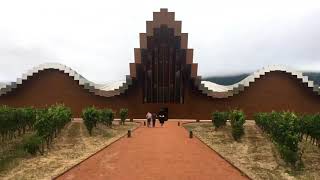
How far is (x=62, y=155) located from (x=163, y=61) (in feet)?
106

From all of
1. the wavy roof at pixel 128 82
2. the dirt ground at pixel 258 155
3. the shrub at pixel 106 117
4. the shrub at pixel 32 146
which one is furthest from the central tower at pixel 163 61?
the shrub at pixel 32 146

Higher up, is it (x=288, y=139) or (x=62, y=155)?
(x=288, y=139)

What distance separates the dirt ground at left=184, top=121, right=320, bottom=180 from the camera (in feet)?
62.5

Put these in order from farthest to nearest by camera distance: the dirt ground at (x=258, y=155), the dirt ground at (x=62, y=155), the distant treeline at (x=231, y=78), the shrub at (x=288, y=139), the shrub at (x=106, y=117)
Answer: the distant treeline at (x=231, y=78) < the shrub at (x=106, y=117) < the shrub at (x=288, y=139) < the dirt ground at (x=258, y=155) < the dirt ground at (x=62, y=155)

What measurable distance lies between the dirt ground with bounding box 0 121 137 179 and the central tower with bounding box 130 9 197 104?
57.7 feet

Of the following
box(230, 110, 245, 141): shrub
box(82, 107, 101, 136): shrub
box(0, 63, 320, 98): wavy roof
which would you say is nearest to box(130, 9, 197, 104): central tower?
box(0, 63, 320, 98): wavy roof

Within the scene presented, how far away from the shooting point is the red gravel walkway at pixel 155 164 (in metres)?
16.8

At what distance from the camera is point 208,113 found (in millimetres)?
55250

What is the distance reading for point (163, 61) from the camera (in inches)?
2144

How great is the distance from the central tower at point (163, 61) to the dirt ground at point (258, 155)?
57.4ft

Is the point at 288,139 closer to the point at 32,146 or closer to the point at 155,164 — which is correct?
the point at 155,164

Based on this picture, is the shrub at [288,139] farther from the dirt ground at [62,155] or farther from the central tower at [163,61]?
the central tower at [163,61]

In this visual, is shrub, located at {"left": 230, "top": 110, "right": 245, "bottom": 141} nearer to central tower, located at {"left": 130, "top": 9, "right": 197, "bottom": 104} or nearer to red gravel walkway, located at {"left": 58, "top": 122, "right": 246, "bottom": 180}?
red gravel walkway, located at {"left": 58, "top": 122, "right": 246, "bottom": 180}

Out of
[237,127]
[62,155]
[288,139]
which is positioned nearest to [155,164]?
[62,155]
